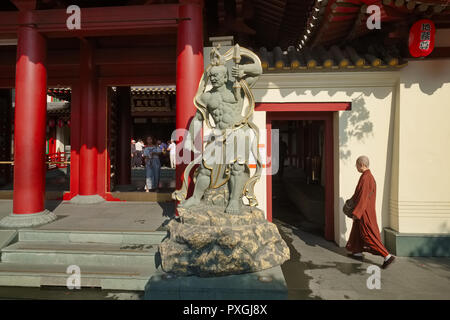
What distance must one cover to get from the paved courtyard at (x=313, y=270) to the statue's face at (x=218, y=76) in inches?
99.5

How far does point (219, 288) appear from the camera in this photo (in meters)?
3.16

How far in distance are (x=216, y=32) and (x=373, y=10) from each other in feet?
12.0

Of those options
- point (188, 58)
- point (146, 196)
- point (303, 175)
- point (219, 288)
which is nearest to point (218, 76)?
point (188, 58)

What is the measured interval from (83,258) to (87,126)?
4.00 m

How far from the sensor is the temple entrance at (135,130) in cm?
792

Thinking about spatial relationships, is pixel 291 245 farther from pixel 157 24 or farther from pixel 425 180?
pixel 157 24

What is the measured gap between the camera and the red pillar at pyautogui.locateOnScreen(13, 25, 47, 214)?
475cm

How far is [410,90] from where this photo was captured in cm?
483

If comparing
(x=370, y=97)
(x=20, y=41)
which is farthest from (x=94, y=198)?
(x=370, y=97)

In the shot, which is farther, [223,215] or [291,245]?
[291,245]

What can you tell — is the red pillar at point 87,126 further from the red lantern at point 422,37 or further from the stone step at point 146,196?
the red lantern at point 422,37

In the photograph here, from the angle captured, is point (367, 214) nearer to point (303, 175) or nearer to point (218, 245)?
point (218, 245)

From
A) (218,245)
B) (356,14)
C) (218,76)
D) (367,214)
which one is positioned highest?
(356,14)

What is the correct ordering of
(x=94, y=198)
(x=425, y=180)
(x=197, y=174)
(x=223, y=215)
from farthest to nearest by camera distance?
(x=94, y=198) → (x=425, y=180) → (x=197, y=174) → (x=223, y=215)
